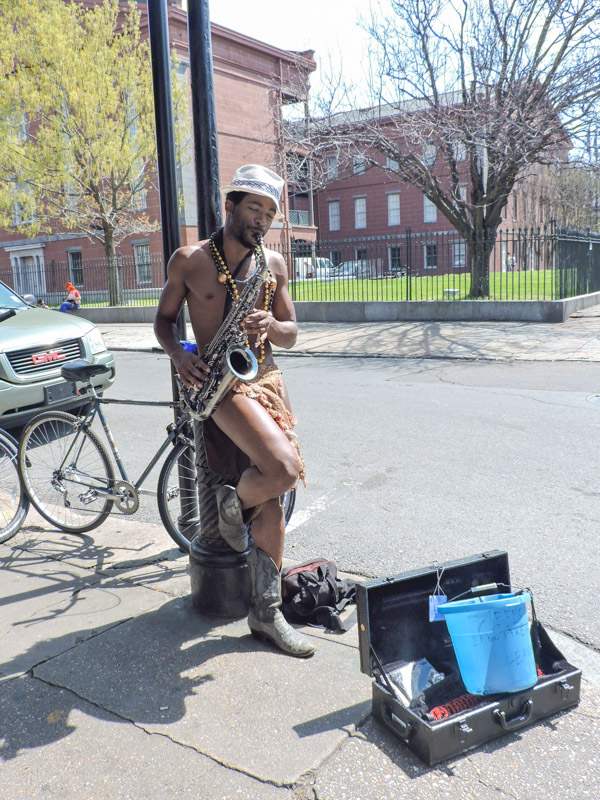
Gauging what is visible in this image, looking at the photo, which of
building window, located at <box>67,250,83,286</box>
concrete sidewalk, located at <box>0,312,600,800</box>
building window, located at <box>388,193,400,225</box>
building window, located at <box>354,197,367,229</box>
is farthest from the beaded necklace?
building window, located at <box>354,197,367,229</box>

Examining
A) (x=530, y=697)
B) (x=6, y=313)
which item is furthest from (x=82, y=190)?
(x=530, y=697)

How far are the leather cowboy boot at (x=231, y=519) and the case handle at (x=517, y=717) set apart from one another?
1.33m

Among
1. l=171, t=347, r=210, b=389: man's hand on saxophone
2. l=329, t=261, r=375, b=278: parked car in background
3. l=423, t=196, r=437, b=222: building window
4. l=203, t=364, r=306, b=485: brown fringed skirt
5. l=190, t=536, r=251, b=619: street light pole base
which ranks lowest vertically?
l=190, t=536, r=251, b=619: street light pole base

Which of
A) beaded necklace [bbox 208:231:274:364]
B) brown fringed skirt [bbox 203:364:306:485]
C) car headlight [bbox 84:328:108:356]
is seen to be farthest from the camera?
car headlight [bbox 84:328:108:356]

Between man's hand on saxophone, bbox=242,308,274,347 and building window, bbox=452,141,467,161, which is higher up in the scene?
building window, bbox=452,141,467,161

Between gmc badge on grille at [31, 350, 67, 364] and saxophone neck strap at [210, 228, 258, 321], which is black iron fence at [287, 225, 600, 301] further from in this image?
saxophone neck strap at [210, 228, 258, 321]

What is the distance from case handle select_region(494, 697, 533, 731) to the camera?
244 cm

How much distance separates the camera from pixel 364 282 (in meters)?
20.3

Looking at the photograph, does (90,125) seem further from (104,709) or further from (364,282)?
(104,709)

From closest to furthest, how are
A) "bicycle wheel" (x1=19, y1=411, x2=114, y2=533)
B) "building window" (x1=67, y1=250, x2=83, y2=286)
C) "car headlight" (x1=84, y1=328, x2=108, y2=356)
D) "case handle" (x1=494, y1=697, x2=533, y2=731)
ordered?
"case handle" (x1=494, y1=697, x2=533, y2=731)
"bicycle wheel" (x1=19, y1=411, x2=114, y2=533)
"car headlight" (x1=84, y1=328, x2=108, y2=356)
"building window" (x1=67, y1=250, x2=83, y2=286)

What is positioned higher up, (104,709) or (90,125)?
(90,125)

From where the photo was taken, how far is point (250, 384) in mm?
3205

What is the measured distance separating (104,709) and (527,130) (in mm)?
15591

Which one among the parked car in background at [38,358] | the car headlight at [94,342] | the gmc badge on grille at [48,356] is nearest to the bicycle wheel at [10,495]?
the parked car in background at [38,358]
